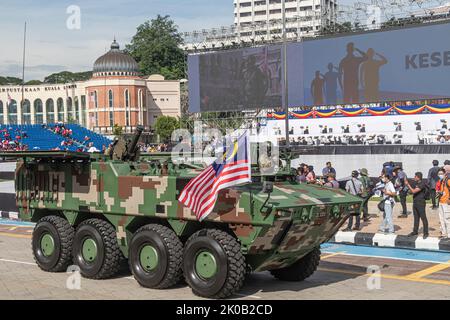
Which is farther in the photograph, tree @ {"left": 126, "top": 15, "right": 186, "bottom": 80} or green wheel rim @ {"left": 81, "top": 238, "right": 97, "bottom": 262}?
tree @ {"left": 126, "top": 15, "right": 186, "bottom": 80}

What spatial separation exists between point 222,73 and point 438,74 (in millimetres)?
16695

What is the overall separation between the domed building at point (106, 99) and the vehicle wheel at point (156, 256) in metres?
65.7

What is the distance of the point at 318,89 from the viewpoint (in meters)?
47.9

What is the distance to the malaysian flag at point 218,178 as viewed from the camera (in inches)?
385

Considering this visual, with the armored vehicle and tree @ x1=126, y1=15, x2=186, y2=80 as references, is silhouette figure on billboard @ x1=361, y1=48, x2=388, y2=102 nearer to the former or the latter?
the armored vehicle

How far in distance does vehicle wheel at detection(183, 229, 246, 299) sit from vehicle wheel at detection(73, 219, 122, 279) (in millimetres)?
1811

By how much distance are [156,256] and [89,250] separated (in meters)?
1.77

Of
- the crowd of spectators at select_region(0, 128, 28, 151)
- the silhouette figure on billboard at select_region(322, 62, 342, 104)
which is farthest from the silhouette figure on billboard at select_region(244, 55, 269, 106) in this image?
the crowd of spectators at select_region(0, 128, 28, 151)

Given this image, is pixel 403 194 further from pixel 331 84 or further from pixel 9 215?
pixel 331 84

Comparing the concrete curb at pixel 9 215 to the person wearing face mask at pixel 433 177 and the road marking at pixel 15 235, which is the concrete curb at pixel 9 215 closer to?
the road marking at pixel 15 235

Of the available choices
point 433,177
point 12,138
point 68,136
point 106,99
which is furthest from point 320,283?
point 106,99

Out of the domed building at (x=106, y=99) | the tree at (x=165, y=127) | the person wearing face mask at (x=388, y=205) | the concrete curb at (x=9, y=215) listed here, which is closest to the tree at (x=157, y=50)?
the domed building at (x=106, y=99)

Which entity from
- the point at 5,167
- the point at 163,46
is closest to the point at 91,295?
the point at 5,167

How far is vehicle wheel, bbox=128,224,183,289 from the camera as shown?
10.9 metres
